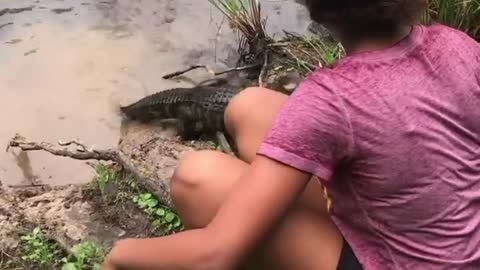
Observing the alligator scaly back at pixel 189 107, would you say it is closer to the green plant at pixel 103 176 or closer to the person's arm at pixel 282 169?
the green plant at pixel 103 176

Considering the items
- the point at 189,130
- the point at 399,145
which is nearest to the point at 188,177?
the point at 399,145

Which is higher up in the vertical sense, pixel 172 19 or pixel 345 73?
pixel 345 73

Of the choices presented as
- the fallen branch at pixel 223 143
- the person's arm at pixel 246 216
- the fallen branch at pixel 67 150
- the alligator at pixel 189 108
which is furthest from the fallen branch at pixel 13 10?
the person's arm at pixel 246 216

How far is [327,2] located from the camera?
5.22 ft

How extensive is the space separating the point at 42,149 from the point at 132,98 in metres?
0.62

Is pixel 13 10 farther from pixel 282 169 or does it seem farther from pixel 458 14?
pixel 282 169

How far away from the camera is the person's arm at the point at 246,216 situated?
5.19 feet

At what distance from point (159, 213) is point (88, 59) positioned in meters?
1.51

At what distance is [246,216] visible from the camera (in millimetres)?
1601

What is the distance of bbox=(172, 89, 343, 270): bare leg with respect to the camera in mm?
1783

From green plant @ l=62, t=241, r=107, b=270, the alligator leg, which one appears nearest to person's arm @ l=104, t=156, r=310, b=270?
green plant @ l=62, t=241, r=107, b=270

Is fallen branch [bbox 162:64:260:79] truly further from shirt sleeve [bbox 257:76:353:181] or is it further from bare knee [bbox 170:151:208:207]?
shirt sleeve [bbox 257:76:353:181]

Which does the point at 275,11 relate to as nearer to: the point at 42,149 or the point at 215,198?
the point at 42,149

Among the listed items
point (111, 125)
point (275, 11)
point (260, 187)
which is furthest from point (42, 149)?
point (260, 187)
